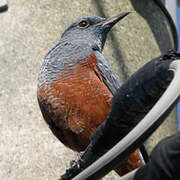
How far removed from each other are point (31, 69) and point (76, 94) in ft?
3.57

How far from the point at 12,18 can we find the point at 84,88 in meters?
1.65

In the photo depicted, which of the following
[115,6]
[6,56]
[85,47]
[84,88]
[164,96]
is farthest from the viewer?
[115,6]

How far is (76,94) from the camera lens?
4500mm

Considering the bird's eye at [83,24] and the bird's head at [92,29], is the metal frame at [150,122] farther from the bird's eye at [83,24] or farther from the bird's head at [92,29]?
the bird's eye at [83,24]

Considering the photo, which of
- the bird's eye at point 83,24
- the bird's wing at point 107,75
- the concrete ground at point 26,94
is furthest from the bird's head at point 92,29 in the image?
the bird's wing at point 107,75

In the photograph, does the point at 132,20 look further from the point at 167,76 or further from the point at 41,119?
the point at 167,76

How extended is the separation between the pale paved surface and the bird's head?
315 mm

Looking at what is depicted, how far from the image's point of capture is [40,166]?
198 inches

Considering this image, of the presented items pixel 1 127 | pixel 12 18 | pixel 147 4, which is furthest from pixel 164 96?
pixel 147 4

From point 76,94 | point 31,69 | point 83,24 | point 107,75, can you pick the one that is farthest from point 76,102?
point 83,24

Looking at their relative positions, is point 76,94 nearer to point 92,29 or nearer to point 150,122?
point 92,29

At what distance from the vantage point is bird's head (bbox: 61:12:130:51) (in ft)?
17.5

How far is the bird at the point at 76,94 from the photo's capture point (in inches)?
177

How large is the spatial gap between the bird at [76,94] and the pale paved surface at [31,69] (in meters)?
0.41
